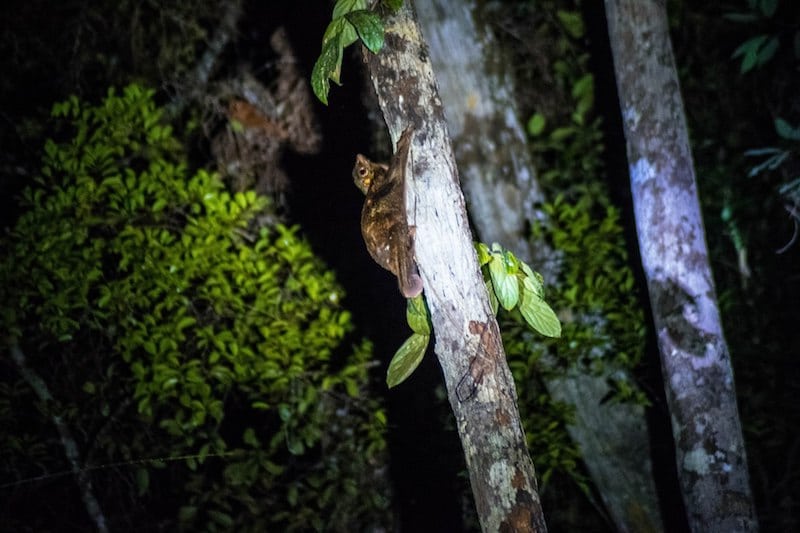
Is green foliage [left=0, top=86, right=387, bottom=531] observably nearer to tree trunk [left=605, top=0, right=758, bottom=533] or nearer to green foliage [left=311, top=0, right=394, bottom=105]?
tree trunk [left=605, top=0, right=758, bottom=533]

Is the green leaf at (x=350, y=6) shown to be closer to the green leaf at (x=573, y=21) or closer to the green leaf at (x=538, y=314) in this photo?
the green leaf at (x=538, y=314)

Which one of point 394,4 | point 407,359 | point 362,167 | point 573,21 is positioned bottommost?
point 407,359

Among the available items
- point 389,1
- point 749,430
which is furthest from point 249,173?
point 749,430

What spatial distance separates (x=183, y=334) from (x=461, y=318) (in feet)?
9.11

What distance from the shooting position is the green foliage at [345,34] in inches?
60.4

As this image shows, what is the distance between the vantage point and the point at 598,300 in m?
4.00

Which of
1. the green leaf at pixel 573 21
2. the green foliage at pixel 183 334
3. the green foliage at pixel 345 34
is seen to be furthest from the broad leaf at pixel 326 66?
the green leaf at pixel 573 21

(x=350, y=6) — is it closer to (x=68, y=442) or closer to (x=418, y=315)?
(x=418, y=315)

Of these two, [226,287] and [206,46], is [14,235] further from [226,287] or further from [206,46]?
[206,46]

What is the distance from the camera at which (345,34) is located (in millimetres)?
1591

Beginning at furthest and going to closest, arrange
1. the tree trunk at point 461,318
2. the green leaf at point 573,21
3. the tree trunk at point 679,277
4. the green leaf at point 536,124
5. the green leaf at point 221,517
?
the green leaf at point 573,21 → the green leaf at point 536,124 → the green leaf at point 221,517 → the tree trunk at point 679,277 → the tree trunk at point 461,318

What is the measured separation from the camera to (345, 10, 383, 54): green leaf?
153 cm

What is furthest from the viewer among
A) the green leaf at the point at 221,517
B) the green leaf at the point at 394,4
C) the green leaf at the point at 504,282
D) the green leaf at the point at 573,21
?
the green leaf at the point at 573,21

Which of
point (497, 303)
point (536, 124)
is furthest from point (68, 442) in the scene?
point (536, 124)
